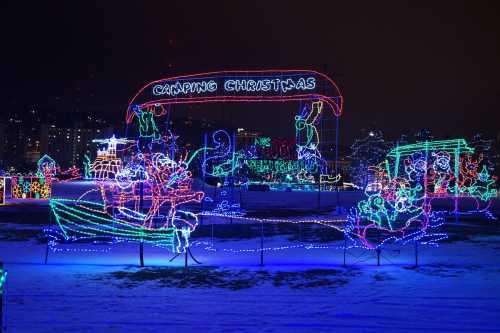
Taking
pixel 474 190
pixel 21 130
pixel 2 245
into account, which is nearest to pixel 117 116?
pixel 21 130

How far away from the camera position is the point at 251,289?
8234mm

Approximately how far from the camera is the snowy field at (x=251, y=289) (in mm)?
6406

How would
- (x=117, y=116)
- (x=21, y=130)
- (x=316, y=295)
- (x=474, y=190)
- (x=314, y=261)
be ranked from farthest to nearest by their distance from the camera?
(x=21, y=130) < (x=117, y=116) < (x=474, y=190) < (x=314, y=261) < (x=316, y=295)

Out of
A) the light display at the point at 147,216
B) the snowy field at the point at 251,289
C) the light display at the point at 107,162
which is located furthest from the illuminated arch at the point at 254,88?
the light display at the point at 107,162

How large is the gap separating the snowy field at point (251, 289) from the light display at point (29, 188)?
17530 millimetres

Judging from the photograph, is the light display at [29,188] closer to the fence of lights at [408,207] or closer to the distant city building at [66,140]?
the fence of lights at [408,207]

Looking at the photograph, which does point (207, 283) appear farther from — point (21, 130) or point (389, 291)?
point (21, 130)

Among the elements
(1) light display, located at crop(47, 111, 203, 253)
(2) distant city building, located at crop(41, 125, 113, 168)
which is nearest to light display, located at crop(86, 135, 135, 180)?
(1) light display, located at crop(47, 111, 203, 253)

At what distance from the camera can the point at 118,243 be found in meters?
13.1

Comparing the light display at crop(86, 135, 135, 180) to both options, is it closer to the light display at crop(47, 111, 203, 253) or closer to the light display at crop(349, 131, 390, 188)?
the light display at crop(349, 131, 390, 188)

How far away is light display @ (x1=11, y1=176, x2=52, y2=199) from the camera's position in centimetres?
3000

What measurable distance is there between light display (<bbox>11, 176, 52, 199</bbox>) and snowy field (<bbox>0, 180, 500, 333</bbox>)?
57.5 feet

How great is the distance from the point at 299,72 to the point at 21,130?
106323mm

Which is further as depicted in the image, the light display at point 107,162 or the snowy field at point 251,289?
the light display at point 107,162
